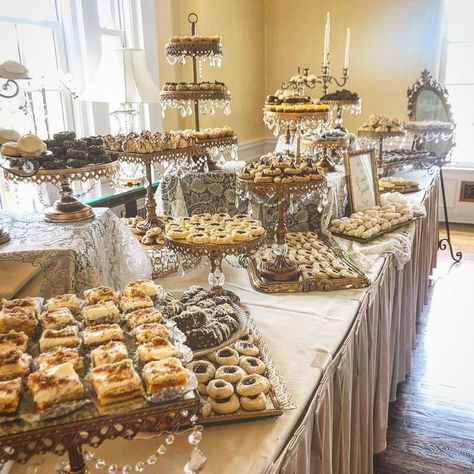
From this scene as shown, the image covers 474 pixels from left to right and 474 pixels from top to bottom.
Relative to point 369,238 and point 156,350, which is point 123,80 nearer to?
A: point 369,238

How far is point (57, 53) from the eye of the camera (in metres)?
2.61

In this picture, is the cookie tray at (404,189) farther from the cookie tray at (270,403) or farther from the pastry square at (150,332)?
the pastry square at (150,332)

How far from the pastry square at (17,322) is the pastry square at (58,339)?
0.17 ft

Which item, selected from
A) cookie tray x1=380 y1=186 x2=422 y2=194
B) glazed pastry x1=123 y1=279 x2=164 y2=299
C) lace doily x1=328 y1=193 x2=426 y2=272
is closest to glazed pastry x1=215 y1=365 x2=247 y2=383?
glazed pastry x1=123 y1=279 x2=164 y2=299

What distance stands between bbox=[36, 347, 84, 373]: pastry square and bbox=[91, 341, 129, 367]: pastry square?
0.02 m

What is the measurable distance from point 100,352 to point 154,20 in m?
2.83

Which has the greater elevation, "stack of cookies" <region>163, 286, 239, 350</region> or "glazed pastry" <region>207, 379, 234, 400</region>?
"stack of cookies" <region>163, 286, 239, 350</region>

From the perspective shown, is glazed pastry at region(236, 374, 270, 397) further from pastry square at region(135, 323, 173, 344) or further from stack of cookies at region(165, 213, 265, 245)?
stack of cookies at region(165, 213, 265, 245)

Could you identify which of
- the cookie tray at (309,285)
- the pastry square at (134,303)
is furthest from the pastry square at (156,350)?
the cookie tray at (309,285)

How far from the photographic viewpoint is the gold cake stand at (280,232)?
1.68 meters

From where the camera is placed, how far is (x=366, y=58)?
15.9 ft

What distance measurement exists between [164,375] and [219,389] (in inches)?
13.2

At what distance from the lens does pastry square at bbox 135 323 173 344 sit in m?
0.79
